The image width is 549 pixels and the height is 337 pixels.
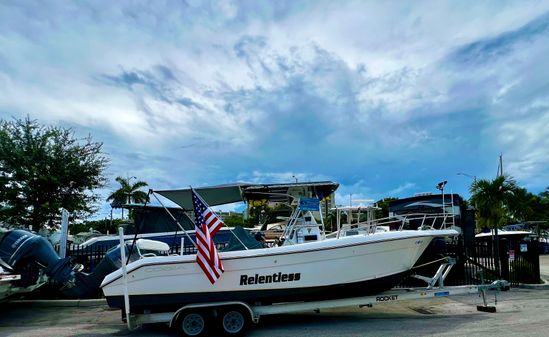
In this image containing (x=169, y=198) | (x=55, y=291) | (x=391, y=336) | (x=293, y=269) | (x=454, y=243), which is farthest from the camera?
(x=454, y=243)

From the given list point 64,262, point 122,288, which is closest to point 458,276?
point 122,288

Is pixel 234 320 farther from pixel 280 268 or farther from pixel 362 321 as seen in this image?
pixel 362 321

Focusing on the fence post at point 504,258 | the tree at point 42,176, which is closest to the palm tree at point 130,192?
the tree at point 42,176

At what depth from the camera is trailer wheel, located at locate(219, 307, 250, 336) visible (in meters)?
7.16

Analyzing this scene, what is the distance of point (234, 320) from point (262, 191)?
3054 mm

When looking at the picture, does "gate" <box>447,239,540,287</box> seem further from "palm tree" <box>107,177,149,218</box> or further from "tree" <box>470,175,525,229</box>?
"palm tree" <box>107,177,149,218</box>

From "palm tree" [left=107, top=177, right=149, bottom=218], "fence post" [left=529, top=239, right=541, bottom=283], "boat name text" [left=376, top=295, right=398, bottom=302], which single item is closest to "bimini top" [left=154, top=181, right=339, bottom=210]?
"boat name text" [left=376, top=295, right=398, bottom=302]

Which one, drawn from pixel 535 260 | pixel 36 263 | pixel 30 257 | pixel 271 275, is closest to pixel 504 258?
pixel 535 260

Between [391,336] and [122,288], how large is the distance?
4.24m

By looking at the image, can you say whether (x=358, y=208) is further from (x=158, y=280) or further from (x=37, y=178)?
(x=37, y=178)

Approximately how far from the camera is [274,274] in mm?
7238

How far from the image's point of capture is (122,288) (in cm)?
711

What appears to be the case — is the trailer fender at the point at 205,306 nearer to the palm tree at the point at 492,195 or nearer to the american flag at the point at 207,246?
the american flag at the point at 207,246

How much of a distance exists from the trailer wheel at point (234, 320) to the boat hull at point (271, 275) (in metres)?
0.21
